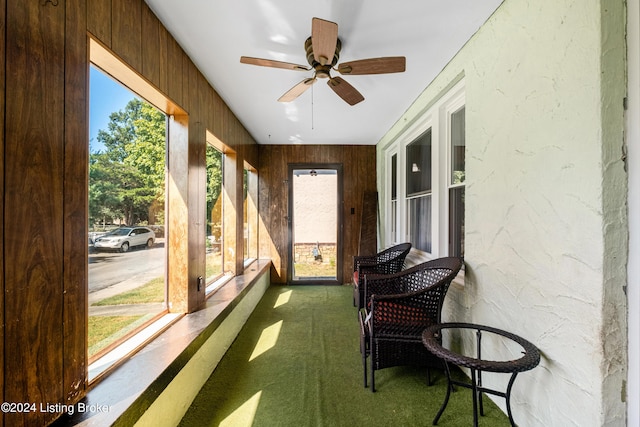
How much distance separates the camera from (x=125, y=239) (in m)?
1.60

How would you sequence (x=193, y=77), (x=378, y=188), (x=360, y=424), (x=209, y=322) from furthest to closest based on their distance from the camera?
(x=378, y=188), (x=193, y=77), (x=209, y=322), (x=360, y=424)

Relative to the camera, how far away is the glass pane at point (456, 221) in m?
2.25

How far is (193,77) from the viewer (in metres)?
2.17

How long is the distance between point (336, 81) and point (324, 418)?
228 cm

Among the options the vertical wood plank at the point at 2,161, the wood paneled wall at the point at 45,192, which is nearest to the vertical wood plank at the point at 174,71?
the wood paneled wall at the point at 45,192

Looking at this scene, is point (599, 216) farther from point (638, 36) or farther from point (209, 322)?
point (209, 322)

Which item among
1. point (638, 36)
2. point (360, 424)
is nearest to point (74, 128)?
point (360, 424)

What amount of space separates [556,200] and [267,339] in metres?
2.49

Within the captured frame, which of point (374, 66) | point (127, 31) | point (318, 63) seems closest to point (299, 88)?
point (318, 63)

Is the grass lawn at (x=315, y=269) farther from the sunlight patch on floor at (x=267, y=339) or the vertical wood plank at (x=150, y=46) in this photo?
the vertical wood plank at (x=150, y=46)

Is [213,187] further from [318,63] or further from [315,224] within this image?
[315,224]

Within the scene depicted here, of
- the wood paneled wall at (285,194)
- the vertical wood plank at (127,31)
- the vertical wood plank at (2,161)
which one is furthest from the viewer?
the wood paneled wall at (285,194)

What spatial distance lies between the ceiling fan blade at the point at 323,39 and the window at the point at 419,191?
165 cm

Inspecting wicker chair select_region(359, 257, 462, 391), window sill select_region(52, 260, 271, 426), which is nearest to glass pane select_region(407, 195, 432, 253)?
wicker chair select_region(359, 257, 462, 391)
